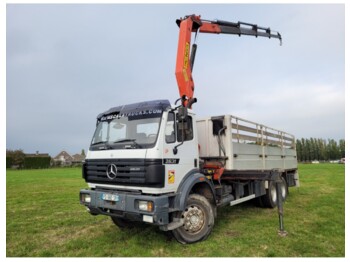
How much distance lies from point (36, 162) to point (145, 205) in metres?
52.2

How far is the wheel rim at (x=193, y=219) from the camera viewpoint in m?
5.04

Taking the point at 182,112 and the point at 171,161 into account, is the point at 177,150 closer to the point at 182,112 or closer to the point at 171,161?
the point at 171,161

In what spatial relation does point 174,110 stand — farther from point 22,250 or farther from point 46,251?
point 22,250

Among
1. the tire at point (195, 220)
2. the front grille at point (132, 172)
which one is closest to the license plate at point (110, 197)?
the front grille at point (132, 172)

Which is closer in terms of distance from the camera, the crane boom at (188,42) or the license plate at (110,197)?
the license plate at (110,197)

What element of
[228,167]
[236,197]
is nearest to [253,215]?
[236,197]

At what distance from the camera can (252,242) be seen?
16.8ft

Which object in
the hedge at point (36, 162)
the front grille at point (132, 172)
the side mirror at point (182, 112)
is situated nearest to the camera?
the front grille at point (132, 172)

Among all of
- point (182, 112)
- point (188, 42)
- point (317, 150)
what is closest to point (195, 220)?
point (182, 112)

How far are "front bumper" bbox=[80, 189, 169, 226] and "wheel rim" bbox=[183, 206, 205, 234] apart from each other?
64 cm

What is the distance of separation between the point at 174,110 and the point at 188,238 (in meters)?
2.54

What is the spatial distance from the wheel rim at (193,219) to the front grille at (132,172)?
36.6 inches

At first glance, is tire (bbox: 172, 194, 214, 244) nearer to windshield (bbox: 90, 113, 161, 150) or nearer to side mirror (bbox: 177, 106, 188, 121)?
windshield (bbox: 90, 113, 161, 150)

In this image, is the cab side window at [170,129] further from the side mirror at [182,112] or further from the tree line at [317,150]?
the tree line at [317,150]
